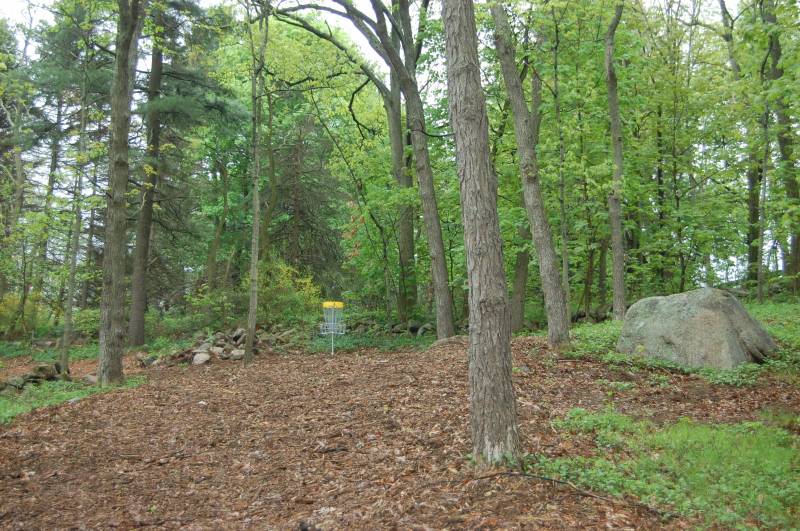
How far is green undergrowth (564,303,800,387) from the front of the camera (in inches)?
277

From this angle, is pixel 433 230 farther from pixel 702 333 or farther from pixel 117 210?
pixel 117 210

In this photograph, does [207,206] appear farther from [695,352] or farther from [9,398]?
[695,352]

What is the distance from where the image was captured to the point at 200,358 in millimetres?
12680

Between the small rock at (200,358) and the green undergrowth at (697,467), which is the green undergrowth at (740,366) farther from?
the small rock at (200,358)

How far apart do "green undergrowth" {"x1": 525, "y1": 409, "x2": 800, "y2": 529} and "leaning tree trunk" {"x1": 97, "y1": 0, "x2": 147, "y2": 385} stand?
7918mm

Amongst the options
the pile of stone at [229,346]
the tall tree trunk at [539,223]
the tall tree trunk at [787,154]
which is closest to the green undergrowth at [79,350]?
the pile of stone at [229,346]

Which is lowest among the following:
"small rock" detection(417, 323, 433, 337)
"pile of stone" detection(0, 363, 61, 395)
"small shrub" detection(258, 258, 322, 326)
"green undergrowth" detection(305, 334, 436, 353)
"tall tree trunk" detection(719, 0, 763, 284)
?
"pile of stone" detection(0, 363, 61, 395)

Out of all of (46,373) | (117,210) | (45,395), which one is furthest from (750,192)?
(46,373)

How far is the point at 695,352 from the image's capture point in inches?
304

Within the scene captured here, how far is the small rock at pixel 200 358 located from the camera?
12.6 meters

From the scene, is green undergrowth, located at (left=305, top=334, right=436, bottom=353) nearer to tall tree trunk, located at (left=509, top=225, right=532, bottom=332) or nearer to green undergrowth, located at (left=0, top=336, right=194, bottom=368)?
tall tree trunk, located at (left=509, top=225, right=532, bottom=332)

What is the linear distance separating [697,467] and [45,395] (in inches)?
384

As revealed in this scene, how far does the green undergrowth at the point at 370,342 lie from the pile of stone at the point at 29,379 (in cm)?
540

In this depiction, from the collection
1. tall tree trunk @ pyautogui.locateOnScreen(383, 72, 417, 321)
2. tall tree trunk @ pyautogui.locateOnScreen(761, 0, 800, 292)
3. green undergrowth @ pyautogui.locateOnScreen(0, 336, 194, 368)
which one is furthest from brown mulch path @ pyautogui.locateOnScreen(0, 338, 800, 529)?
tall tree trunk @ pyautogui.locateOnScreen(761, 0, 800, 292)
